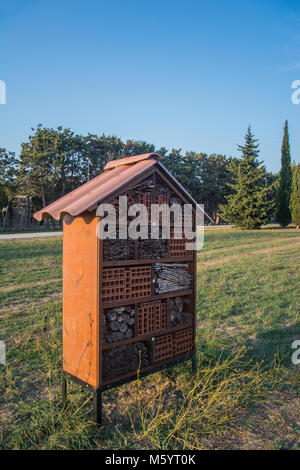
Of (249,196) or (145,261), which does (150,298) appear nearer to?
(145,261)

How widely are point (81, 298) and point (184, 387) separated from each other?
1.67 meters

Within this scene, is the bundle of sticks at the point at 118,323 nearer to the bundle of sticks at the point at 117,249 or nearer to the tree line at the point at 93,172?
the bundle of sticks at the point at 117,249

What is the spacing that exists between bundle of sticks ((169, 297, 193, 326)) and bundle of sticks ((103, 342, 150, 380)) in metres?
0.51

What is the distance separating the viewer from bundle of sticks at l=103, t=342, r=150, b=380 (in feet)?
9.71

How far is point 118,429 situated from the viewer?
2.90m

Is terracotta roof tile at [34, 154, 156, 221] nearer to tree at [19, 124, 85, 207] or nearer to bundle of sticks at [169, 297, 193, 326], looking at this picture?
bundle of sticks at [169, 297, 193, 326]

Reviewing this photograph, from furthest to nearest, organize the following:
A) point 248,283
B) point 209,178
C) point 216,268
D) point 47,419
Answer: point 209,178
point 216,268
point 248,283
point 47,419

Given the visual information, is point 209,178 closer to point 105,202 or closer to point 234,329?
point 234,329

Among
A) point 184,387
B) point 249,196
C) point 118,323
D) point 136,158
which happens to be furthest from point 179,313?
point 249,196

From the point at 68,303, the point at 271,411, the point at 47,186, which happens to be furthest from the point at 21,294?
the point at 47,186

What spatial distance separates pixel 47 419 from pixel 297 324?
14.7 feet

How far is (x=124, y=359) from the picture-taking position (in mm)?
3098

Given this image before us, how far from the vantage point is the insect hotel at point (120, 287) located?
9.35 ft

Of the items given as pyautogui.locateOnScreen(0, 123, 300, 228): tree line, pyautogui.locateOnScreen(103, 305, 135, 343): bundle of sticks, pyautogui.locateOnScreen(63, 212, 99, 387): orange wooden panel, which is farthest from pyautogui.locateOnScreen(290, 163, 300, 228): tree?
pyautogui.locateOnScreen(63, 212, 99, 387): orange wooden panel
